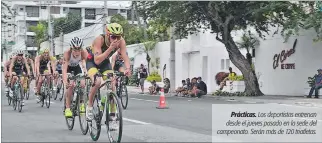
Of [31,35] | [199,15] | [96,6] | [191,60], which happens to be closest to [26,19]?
[31,35]

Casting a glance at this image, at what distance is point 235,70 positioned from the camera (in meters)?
31.0

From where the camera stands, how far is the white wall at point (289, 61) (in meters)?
25.9

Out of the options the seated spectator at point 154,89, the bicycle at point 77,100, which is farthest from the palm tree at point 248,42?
the bicycle at point 77,100

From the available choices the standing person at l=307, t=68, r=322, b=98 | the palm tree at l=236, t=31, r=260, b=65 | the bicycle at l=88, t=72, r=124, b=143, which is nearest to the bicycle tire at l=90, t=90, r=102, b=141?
the bicycle at l=88, t=72, r=124, b=143

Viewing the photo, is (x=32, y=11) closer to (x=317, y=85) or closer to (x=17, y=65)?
(x=317, y=85)

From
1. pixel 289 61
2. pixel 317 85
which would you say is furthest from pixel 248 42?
pixel 317 85

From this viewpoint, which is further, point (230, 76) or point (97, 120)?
point (230, 76)

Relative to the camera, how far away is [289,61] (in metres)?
27.1

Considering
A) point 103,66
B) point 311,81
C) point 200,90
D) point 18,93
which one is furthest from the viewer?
point 200,90

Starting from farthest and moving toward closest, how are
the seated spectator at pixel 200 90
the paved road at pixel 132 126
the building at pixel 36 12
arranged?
1. the building at pixel 36 12
2. the seated spectator at pixel 200 90
3. the paved road at pixel 132 126

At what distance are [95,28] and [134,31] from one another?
18.7ft

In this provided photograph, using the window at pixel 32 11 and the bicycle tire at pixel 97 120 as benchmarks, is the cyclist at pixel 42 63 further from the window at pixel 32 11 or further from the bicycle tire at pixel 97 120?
the window at pixel 32 11

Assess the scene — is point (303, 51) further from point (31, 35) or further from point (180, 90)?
point (31, 35)

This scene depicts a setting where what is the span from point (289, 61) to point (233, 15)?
3.66m
